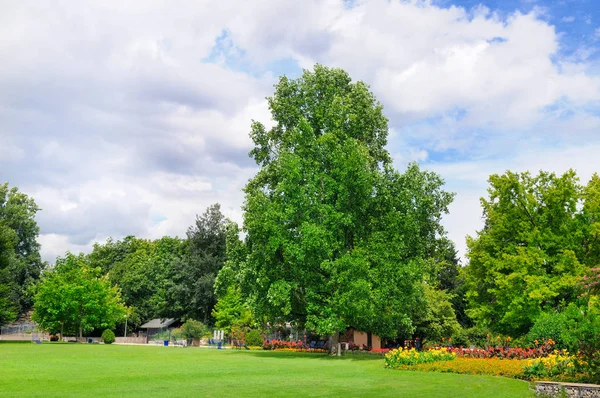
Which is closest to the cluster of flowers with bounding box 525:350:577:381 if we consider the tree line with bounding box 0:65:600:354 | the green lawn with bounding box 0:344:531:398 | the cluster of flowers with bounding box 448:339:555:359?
the green lawn with bounding box 0:344:531:398

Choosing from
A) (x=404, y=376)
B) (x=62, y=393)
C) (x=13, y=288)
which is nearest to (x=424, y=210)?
(x=404, y=376)

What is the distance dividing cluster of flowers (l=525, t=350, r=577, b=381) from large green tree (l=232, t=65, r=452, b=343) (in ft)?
44.6

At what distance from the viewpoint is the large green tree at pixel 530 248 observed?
34.8m

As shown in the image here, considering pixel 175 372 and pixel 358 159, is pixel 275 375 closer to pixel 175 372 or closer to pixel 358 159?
pixel 175 372

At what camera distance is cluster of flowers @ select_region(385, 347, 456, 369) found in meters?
24.4

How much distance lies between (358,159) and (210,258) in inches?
1898

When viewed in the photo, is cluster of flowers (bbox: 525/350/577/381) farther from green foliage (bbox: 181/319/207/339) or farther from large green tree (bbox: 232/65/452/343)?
green foliage (bbox: 181/319/207/339)

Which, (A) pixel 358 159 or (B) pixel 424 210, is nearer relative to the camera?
(A) pixel 358 159

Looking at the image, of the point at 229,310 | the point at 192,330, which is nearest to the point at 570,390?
the point at 192,330

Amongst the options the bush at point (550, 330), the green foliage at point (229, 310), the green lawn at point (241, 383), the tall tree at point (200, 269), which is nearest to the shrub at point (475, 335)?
the bush at point (550, 330)

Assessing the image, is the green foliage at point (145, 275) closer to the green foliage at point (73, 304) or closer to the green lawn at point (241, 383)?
the green foliage at point (73, 304)

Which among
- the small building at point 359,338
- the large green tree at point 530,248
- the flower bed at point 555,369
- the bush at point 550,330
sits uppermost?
the large green tree at point 530,248

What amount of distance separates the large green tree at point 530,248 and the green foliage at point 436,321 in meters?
9.30

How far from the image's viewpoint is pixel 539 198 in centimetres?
3844
